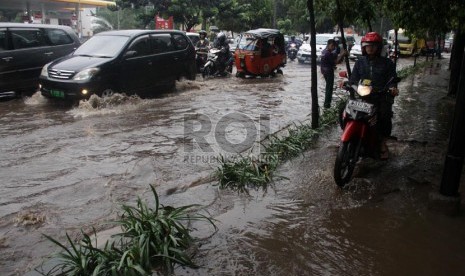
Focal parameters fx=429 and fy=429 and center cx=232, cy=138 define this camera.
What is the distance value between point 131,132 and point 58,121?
5.51 feet

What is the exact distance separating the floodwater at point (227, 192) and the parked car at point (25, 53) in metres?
1.04

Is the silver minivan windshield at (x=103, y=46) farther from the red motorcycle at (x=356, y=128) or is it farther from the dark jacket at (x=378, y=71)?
the red motorcycle at (x=356, y=128)

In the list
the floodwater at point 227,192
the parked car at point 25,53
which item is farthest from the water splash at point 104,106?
the parked car at point 25,53

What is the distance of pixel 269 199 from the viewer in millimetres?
4570

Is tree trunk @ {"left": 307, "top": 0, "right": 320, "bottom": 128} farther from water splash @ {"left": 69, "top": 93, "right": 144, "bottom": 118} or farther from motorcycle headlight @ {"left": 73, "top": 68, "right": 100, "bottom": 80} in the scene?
motorcycle headlight @ {"left": 73, "top": 68, "right": 100, "bottom": 80}

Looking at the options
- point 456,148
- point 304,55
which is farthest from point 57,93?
point 304,55

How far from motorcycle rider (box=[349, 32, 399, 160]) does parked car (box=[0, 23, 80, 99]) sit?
302 inches

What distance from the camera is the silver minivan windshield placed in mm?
9516

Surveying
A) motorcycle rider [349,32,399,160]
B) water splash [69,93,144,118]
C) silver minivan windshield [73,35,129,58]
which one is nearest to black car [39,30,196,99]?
silver minivan windshield [73,35,129,58]

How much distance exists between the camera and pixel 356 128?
15.7ft

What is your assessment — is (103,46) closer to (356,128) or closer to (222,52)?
(222,52)

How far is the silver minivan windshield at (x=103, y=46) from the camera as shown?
952 centimetres

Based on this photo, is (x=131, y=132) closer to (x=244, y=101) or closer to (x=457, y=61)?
(x=244, y=101)

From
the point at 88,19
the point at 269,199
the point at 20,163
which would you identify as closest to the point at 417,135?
the point at 269,199
